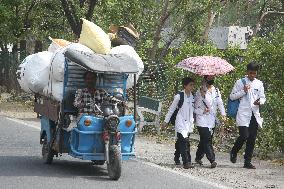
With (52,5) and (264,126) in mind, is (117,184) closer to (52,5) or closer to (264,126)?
(264,126)

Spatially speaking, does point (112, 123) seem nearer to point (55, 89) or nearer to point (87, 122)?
point (87, 122)

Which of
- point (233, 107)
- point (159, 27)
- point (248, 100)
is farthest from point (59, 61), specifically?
point (159, 27)

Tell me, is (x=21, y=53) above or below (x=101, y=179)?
above

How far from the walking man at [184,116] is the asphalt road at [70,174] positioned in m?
0.51

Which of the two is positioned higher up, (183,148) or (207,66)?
(207,66)

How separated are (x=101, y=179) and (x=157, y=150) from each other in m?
4.50

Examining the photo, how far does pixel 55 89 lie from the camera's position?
1142cm

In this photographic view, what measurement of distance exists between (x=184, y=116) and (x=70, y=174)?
2397 millimetres

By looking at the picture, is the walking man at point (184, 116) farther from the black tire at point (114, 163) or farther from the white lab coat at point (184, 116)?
the black tire at point (114, 163)

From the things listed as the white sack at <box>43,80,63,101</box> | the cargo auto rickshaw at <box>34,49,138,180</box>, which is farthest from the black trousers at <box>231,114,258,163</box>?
the white sack at <box>43,80,63,101</box>

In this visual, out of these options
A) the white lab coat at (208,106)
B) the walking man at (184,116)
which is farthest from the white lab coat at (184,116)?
the white lab coat at (208,106)

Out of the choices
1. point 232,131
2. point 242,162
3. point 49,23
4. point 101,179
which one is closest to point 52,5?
point 49,23

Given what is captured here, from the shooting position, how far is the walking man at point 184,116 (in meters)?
12.3

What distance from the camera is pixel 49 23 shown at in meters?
32.0
